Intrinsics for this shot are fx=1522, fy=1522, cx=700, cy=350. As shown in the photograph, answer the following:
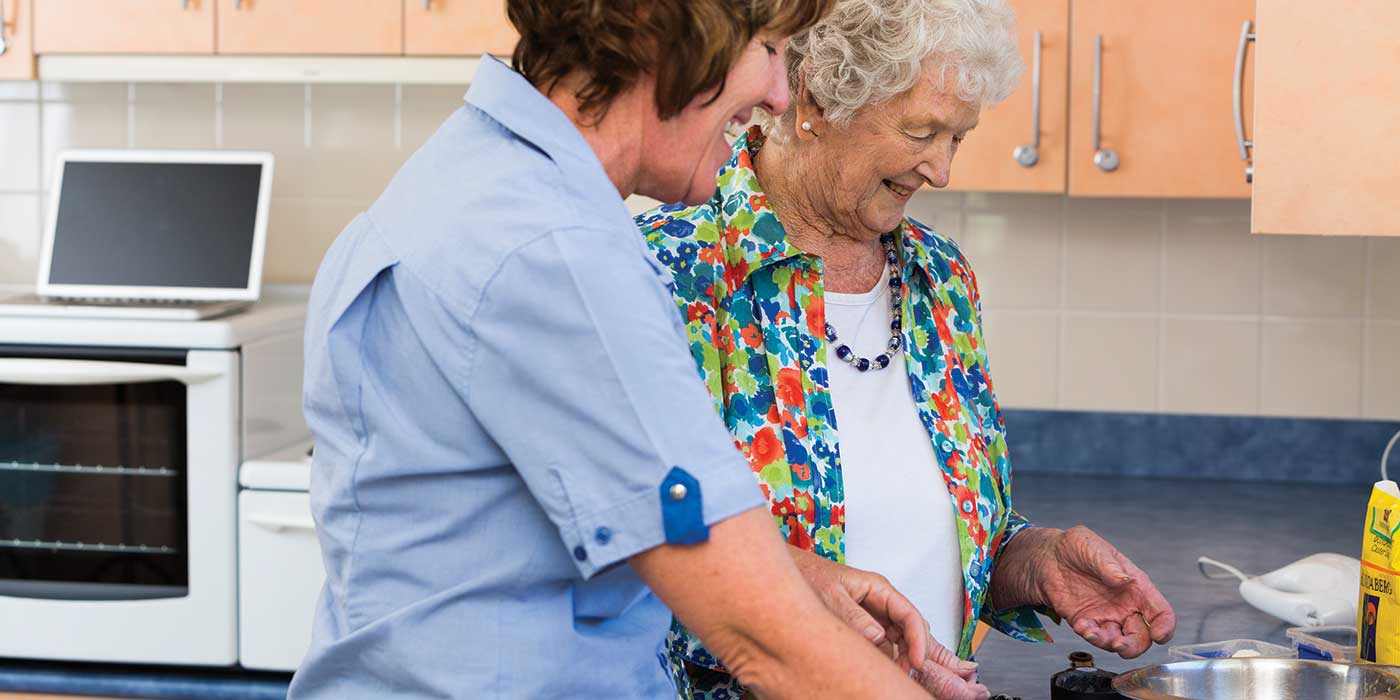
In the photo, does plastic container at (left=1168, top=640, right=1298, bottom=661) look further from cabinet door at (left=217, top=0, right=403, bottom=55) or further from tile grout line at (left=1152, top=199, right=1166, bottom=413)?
cabinet door at (left=217, top=0, right=403, bottom=55)

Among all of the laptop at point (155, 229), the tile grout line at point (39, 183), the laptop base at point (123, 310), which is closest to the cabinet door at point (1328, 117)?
the laptop base at point (123, 310)

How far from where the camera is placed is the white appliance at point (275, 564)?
7.98 ft

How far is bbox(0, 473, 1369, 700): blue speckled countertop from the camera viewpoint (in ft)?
6.33

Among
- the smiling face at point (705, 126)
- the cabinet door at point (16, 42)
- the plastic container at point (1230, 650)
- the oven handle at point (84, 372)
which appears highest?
the cabinet door at point (16, 42)

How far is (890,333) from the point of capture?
143 centimetres

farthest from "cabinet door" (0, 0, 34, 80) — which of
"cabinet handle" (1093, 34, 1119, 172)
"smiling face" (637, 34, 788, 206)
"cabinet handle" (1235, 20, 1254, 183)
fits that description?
"smiling face" (637, 34, 788, 206)

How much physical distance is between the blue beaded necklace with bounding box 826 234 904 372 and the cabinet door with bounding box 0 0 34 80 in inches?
71.6

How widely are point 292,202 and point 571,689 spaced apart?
7.54 feet

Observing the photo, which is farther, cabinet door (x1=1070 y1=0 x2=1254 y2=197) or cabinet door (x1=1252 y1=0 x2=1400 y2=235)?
cabinet door (x1=1070 y1=0 x2=1254 y2=197)

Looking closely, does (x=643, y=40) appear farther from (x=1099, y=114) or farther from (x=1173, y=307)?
(x=1173, y=307)

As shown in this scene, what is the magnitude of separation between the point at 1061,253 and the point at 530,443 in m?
2.07

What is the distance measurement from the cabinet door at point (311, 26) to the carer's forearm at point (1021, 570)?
5.09ft

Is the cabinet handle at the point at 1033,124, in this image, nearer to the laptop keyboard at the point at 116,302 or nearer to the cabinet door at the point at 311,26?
the cabinet door at the point at 311,26

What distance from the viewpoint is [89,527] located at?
254 cm
